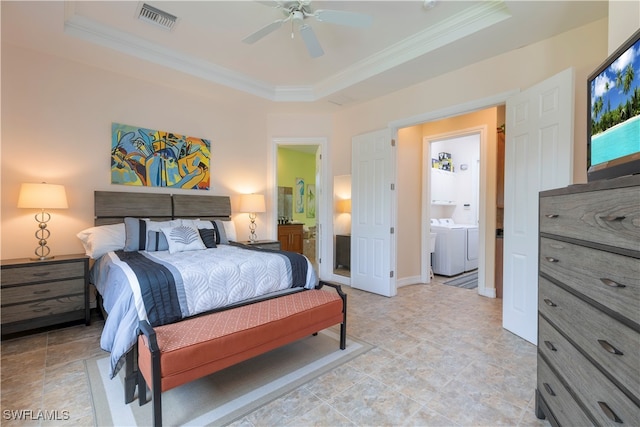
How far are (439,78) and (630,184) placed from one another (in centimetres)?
306

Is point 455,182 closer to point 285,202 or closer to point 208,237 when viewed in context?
point 285,202

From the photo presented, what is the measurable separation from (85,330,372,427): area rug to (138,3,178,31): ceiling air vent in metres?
2.97

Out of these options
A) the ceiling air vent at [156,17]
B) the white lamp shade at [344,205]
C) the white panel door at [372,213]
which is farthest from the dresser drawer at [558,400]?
the ceiling air vent at [156,17]

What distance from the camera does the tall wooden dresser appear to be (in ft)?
3.00

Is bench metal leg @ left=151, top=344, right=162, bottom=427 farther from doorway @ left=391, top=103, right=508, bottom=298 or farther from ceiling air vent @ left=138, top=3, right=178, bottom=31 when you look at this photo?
doorway @ left=391, top=103, right=508, bottom=298

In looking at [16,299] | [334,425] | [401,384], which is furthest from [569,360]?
[16,299]

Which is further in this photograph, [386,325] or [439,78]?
[439,78]

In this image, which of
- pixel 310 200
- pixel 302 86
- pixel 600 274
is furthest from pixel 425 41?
pixel 310 200

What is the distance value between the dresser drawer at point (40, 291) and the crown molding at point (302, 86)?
2352mm

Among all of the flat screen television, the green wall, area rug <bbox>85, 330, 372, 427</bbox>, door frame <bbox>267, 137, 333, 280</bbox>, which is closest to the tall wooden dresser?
the flat screen television

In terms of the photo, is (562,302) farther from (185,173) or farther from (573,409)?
(185,173)

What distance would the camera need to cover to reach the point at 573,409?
4.06 feet

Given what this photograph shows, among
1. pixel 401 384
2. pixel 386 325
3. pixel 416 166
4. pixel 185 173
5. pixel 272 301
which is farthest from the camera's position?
pixel 416 166

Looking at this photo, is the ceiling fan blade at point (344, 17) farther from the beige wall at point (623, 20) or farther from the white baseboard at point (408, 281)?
the white baseboard at point (408, 281)
